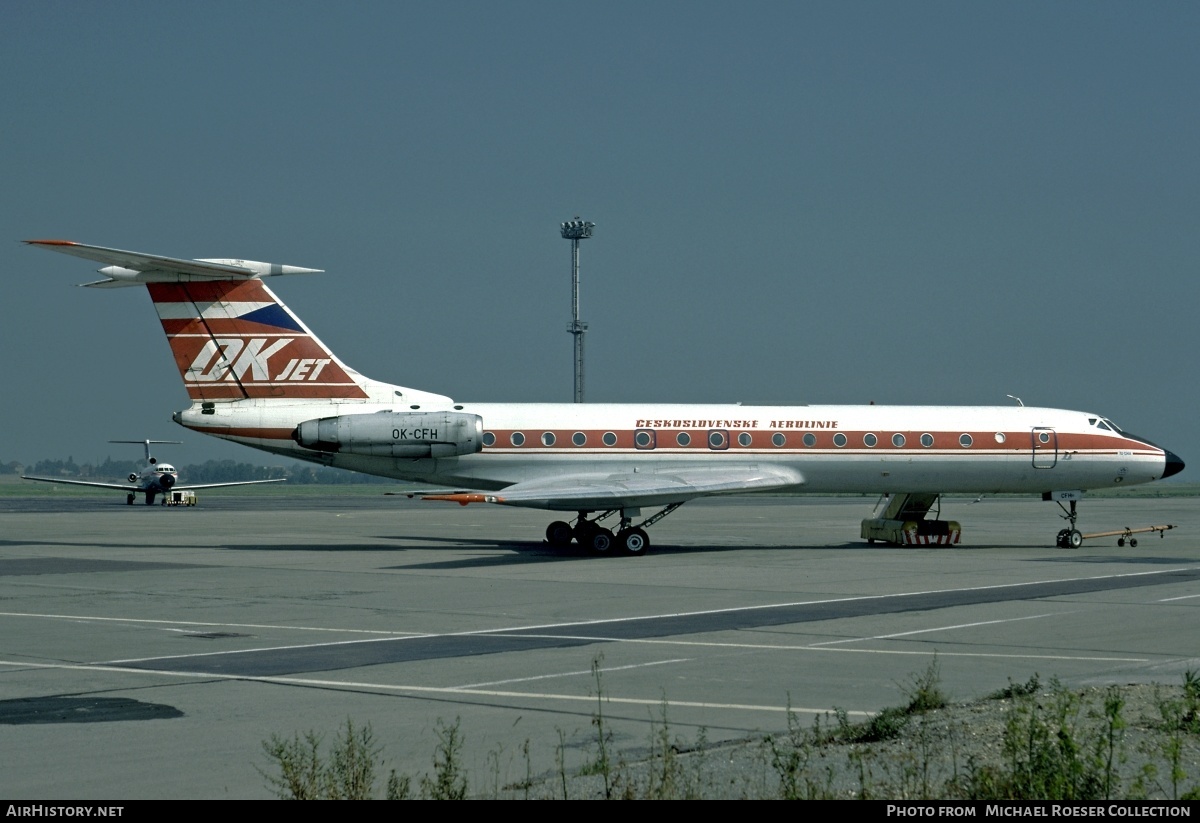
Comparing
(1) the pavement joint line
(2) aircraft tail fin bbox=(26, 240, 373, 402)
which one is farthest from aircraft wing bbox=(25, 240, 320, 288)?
(1) the pavement joint line

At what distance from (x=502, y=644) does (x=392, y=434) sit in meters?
15.4

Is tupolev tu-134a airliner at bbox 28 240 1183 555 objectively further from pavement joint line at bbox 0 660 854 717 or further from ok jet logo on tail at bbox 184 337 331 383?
pavement joint line at bbox 0 660 854 717

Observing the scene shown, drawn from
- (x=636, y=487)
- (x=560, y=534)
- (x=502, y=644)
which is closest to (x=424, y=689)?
(x=502, y=644)

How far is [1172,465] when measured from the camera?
108ft

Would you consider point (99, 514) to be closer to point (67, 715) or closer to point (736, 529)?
point (736, 529)

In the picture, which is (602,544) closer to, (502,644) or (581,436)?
(581,436)

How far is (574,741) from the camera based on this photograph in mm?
8898

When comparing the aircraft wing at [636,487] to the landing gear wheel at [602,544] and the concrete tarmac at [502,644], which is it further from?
the concrete tarmac at [502,644]

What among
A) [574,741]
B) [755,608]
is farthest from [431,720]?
[755,608]

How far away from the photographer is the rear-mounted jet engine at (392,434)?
94.6ft

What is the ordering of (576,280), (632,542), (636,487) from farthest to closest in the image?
(576,280) < (632,542) < (636,487)

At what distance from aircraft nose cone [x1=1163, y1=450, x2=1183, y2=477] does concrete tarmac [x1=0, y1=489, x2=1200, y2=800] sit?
3785mm

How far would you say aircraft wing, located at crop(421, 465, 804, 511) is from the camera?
27.5 metres

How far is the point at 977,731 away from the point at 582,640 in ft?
20.9
